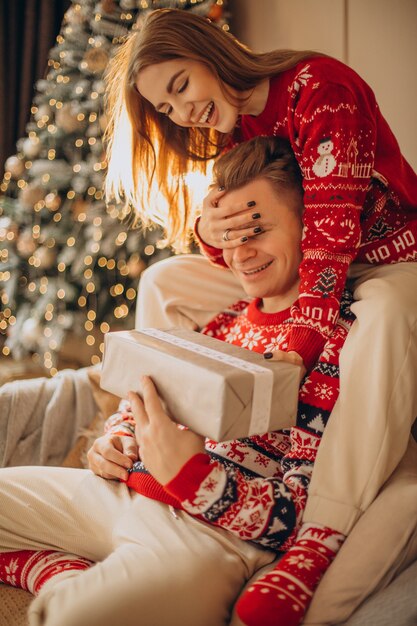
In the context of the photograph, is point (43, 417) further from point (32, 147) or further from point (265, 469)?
point (32, 147)

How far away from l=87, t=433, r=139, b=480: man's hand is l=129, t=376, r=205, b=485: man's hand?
210 mm

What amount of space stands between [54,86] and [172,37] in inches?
61.0

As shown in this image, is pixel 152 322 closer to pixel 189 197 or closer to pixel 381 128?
pixel 189 197

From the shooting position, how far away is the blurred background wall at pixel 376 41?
1.95m

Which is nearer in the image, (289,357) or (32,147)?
(289,357)

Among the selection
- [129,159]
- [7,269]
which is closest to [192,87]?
[129,159]

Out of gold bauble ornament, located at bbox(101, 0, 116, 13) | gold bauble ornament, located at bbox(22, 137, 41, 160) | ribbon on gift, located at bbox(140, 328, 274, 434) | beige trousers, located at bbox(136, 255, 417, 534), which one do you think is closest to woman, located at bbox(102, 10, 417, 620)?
beige trousers, located at bbox(136, 255, 417, 534)

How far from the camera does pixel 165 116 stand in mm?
1435

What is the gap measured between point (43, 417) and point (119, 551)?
784 mm

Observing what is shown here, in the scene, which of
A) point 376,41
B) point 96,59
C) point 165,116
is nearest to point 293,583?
point 165,116

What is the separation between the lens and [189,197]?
1.55 metres

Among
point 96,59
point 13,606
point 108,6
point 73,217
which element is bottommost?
point 13,606

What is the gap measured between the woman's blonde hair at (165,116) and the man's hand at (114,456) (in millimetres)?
618

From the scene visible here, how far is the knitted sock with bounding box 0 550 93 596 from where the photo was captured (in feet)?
3.39
